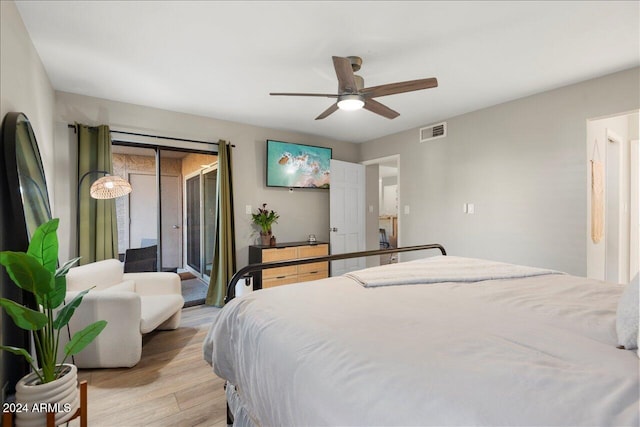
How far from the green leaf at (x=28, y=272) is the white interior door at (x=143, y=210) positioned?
263 cm

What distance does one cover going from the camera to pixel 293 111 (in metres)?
3.77

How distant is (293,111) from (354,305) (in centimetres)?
300

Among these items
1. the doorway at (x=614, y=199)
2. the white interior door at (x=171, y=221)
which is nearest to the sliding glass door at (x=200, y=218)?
the white interior door at (x=171, y=221)

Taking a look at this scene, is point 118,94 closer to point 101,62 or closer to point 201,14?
point 101,62

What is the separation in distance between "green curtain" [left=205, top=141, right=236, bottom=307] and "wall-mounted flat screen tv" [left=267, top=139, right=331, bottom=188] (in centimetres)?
67

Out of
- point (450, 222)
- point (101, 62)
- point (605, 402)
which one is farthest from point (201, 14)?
point (450, 222)

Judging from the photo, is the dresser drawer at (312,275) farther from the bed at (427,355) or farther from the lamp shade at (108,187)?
the bed at (427,355)

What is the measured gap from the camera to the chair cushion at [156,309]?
7.89 feet

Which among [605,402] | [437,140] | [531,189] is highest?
[437,140]

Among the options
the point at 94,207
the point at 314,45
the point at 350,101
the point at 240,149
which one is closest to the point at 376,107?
the point at 350,101

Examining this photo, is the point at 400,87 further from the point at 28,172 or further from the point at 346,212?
the point at 346,212

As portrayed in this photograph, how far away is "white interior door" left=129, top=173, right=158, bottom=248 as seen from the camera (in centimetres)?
390

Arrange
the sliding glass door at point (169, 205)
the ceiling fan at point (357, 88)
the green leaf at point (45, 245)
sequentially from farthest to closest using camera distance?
the sliding glass door at point (169, 205) → the ceiling fan at point (357, 88) → the green leaf at point (45, 245)

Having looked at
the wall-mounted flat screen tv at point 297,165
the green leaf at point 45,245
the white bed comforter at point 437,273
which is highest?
the wall-mounted flat screen tv at point 297,165
